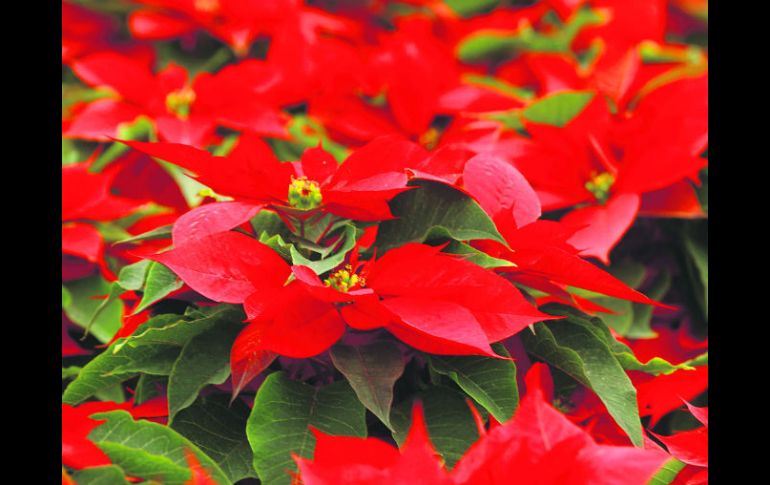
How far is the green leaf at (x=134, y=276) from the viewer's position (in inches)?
24.4

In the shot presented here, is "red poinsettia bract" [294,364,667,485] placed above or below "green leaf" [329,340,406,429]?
above

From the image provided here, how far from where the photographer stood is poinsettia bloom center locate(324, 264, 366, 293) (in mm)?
573

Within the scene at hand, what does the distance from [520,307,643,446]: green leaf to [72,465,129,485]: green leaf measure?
10.4 inches

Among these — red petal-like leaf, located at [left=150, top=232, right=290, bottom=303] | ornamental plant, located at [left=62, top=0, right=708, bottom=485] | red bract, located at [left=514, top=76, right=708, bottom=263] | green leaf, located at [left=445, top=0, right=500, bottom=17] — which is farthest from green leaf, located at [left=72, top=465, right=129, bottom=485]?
green leaf, located at [left=445, top=0, right=500, bottom=17]

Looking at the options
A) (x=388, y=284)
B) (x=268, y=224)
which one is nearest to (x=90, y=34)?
(x=268, y=224)

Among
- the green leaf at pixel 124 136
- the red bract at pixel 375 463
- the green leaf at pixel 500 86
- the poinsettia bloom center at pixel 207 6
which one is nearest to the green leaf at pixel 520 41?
the green leaf at pixel 500 86

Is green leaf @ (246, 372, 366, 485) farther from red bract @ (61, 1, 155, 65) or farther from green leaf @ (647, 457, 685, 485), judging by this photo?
red bract @ (61, 1, 155, 65)

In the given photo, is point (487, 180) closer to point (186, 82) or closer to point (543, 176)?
point (543, 176)

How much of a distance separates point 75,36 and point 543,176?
60 centimetres

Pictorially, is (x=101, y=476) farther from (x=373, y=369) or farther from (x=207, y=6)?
(x=207, y=6)

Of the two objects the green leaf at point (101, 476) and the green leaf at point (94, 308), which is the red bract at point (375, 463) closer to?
the green leaf at point (101, 476)

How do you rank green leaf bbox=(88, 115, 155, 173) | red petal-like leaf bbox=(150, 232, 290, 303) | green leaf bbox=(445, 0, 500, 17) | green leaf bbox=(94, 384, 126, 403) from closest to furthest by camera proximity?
red petal-like leaf bbox=(150, 232, 290, 303) → green leaf bbox=(94, 384, 126, 403) → green leaf bbox=(88, 115, 155, 173) → green leaf bbox=(445, 0, 500, 17)

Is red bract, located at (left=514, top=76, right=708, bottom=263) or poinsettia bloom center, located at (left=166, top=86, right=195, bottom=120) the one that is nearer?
red bract, located at (left=514, top=76, right=708, bottom=263)
